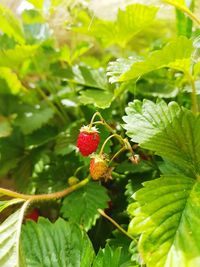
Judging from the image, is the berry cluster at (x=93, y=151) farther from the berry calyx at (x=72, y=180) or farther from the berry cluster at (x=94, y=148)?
the berry calyx at (x=72, y=180)

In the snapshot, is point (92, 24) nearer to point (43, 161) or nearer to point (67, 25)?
point (67, 25)

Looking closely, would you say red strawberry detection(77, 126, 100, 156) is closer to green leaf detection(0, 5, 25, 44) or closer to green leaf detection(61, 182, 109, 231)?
green leaf detection(61, 182, 109, 231)

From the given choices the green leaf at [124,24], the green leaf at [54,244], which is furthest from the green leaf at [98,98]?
the green leaf at [54,244]

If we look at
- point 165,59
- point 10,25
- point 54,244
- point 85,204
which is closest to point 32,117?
point 10,25

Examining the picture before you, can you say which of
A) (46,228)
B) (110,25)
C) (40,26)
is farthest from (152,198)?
(40,26)

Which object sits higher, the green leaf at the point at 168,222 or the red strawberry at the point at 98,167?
the red strawberry at the point at 98,167

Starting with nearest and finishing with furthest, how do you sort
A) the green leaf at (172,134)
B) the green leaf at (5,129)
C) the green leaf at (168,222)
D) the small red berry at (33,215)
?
1. the green leaf at (168,222)
2. the green leaf at (172,134)
3. the small red berry at (33,215)
4. the green leaf at (5,129)

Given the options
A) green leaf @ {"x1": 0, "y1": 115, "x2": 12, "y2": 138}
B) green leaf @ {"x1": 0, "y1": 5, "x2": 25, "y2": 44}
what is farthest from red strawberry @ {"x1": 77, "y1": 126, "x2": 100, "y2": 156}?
green leaf @ {"x1": 0, "y1": 5, "x2": 25, "y2": 44}

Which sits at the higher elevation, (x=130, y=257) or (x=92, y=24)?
(x=92, y=24)

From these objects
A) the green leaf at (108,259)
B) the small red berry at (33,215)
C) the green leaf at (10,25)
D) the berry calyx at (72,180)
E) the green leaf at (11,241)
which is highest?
the green leaf at (10,25)
